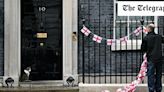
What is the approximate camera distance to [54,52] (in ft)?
39.4

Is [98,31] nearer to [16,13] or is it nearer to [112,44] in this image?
[112,44]

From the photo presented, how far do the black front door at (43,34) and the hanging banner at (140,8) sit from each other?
1.96 metres

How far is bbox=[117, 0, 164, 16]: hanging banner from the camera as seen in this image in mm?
10766

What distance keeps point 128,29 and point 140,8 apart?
118 centimetres

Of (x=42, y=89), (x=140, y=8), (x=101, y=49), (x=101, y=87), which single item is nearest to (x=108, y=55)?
(x=101, y=49)

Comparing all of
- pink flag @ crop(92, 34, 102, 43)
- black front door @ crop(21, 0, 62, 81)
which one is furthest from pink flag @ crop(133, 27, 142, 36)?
black front door @ crop(21, 0, 62, 81)

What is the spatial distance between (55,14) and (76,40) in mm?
939

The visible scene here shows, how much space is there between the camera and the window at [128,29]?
38.8 feet

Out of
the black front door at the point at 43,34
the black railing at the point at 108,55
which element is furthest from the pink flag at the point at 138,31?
the black front door at the point at 43,34

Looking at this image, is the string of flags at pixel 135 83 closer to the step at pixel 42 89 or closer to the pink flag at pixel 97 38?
the step at pixel 42 89

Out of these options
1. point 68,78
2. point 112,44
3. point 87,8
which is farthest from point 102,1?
point 68,78

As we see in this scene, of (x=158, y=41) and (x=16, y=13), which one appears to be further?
(x=16, y=13)

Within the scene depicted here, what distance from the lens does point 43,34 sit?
1198cm

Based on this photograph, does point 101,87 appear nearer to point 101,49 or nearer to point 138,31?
point 101,49
